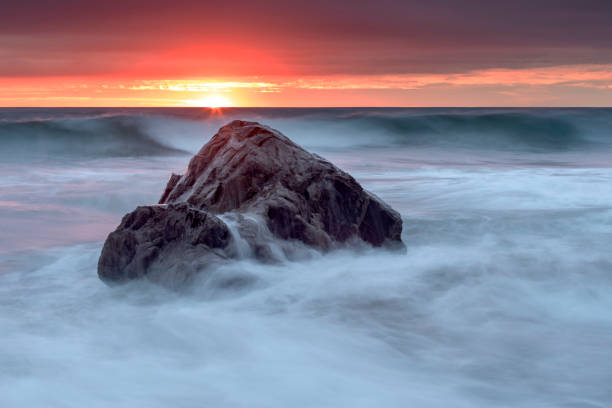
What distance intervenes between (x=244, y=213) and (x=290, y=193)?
403 millimetres

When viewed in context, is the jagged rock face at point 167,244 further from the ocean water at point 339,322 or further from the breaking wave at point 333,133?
the breaking wave at point 333,133

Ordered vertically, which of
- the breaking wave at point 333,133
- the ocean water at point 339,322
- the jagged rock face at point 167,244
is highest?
the breaking wave at point 333,133

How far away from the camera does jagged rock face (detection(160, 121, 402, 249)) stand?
4.59 meters

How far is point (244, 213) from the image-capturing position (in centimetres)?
452

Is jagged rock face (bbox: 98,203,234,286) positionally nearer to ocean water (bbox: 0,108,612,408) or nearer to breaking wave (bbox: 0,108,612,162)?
ocean water (bbox: 0,108,612,408)

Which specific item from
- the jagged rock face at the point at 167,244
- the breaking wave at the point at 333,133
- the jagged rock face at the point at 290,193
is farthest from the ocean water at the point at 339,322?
the breaking wave at the point at 333,133

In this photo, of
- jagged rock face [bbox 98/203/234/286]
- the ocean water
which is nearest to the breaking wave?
the ocean water

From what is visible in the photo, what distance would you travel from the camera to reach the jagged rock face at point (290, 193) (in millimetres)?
4594

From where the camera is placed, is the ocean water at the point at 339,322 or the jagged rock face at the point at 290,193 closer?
the ocean water at the point at 339,322

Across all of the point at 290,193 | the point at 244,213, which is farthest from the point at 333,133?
the point at 244,213

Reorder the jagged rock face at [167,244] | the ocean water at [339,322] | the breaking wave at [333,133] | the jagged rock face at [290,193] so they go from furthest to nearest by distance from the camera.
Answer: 1. the breaking wave at [333,133]
2. the jagged rock face at [290,193]
3. the jagged rock face at [167,244]
4. the ocean water at [339,322]

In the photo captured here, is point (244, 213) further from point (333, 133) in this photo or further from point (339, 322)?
point (333, 133)

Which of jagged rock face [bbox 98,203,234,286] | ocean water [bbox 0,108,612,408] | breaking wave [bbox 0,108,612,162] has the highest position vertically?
breaking wave [bbox 0,108,612,162]

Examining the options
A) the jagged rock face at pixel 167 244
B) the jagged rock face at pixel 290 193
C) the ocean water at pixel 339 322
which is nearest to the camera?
the ocean water at pixel 339 322
